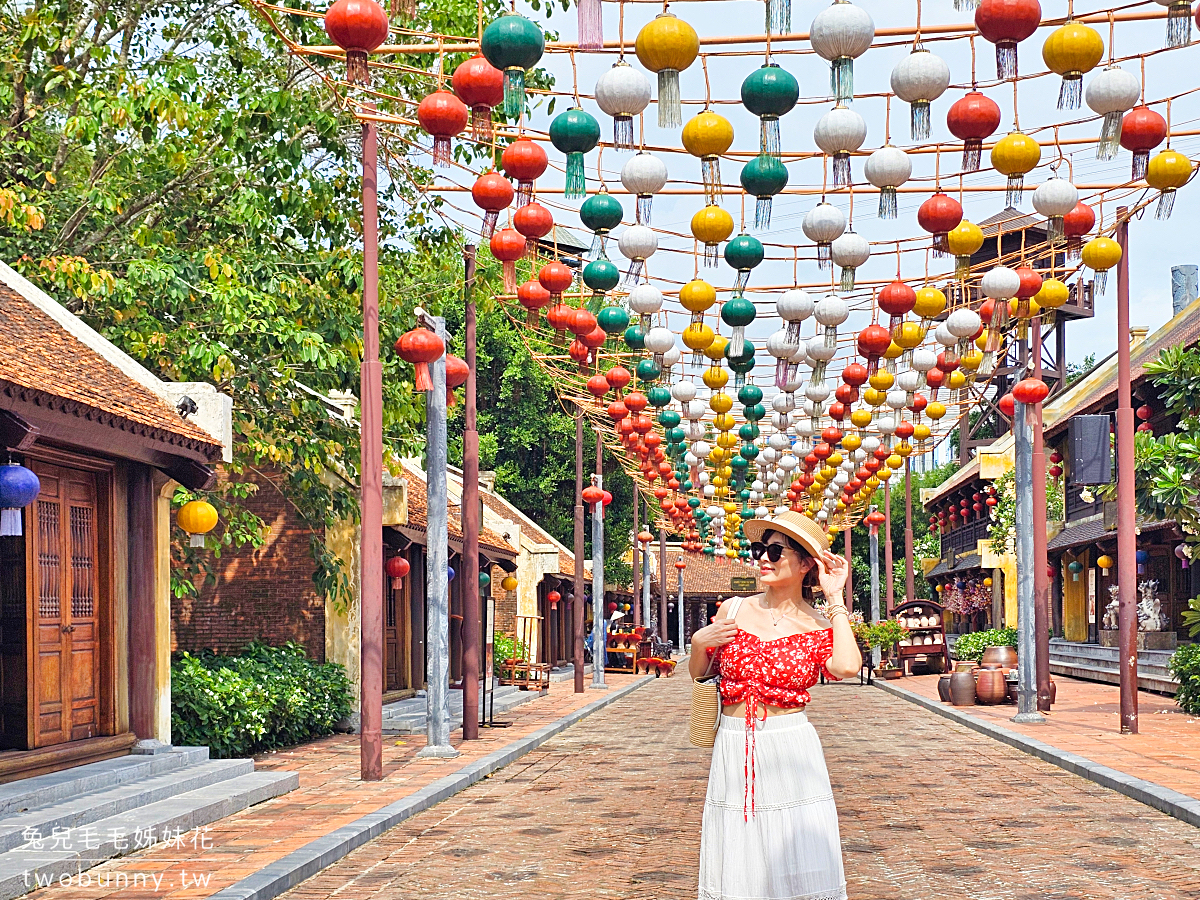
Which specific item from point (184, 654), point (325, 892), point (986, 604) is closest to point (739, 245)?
point (325, 892)

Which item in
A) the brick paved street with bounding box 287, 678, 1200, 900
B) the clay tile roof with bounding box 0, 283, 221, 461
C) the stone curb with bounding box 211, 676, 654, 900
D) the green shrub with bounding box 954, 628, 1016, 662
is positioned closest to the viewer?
the stone curb with bounding box 211, 676, 654, 900

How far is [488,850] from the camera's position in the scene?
10.5 meters

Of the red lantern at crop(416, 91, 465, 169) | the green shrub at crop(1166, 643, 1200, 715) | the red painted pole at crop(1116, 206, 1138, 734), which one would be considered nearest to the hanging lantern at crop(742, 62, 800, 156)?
the red lantern at crop(416, 91, 465, 169)

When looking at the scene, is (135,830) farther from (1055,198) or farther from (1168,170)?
(1168,170)

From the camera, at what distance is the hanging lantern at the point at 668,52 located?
8.12 m

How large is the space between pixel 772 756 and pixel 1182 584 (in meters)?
28.7

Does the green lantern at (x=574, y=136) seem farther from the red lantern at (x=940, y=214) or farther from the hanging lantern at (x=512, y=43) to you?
the red lantern at (x=940, y=214)

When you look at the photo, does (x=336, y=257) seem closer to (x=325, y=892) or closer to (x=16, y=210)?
(x=16, y=210)

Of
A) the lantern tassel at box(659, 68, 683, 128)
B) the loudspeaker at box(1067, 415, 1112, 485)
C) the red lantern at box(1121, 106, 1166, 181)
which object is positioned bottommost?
the loudspeaker at box(1067, 415, 1112, 485)

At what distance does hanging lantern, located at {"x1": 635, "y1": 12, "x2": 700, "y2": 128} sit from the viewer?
8.12m

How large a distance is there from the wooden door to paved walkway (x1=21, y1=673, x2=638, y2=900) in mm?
1831

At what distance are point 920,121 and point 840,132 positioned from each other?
0.50 meters

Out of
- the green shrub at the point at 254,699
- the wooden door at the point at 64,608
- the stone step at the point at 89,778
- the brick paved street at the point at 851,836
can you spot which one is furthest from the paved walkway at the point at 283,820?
the wooden door at the point at 64,608

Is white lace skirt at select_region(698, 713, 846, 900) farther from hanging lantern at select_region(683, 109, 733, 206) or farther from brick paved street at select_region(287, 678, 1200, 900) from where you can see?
hanging lantern at select_region(683, 109, 733, 206)
